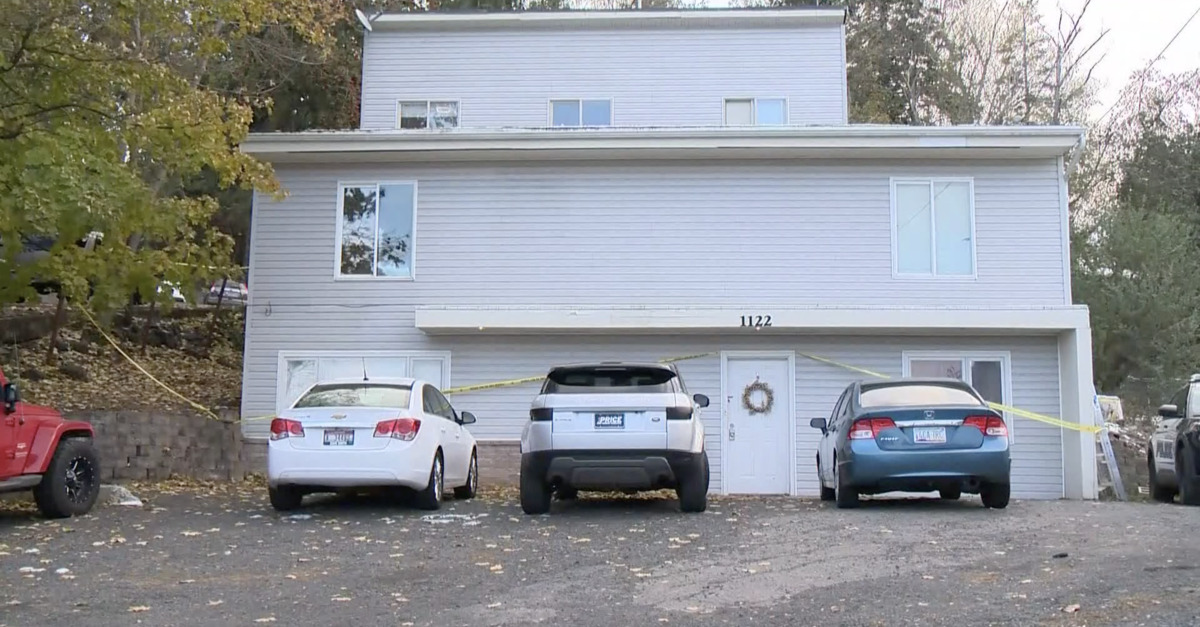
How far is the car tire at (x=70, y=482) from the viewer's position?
11.0 meters

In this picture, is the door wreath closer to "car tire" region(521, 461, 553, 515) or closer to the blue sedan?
the blue sedan

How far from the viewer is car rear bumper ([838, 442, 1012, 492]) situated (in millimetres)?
11367

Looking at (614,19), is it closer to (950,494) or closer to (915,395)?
(915,395)

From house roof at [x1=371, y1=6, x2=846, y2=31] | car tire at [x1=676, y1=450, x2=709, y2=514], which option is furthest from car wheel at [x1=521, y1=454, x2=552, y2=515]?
house roof at [x1=371, y1=6, x2=846, y2=31]

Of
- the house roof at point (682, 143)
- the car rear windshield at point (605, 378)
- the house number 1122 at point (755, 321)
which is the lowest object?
the car rear windshield at point (605, 378)

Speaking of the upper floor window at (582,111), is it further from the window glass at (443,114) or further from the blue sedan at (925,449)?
the blue sedan at (925,449)

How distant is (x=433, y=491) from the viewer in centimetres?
1182

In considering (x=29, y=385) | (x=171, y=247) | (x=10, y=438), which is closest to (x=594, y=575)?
(x=10, y=438)

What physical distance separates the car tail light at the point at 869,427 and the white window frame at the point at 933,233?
5.72 metres

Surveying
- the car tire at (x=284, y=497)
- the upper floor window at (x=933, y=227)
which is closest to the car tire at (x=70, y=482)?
the car tire at (x=284, y=497)

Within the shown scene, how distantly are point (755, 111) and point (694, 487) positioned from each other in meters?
11.7

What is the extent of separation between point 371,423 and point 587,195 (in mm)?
6889

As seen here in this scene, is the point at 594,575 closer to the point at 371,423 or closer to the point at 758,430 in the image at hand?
the point at 371,423

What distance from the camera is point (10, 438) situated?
34.2 ft
